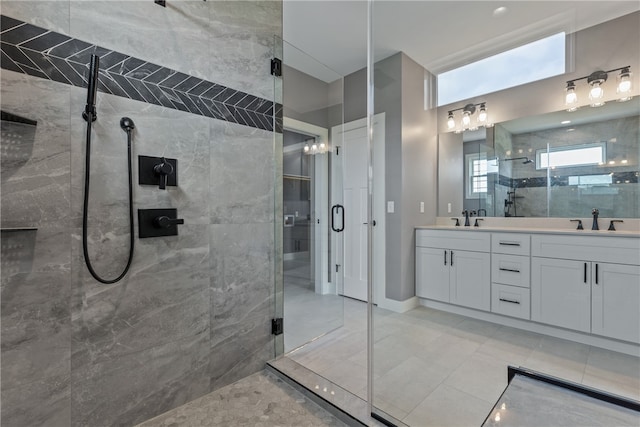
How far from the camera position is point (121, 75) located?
51.9 inches

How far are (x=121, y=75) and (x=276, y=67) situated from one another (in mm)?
990

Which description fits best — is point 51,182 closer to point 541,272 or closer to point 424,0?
point 424,0

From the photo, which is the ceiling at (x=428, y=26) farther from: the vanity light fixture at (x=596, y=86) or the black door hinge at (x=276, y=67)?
the vanity light fixture at (x=596, y=86)

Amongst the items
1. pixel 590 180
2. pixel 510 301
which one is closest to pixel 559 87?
pixel 590 180

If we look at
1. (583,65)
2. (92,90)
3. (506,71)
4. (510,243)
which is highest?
(506,71)

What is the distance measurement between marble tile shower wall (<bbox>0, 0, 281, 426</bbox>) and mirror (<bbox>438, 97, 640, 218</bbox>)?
90.2 inches

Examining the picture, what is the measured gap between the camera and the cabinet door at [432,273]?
2.96 meters

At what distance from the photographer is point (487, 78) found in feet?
9.69

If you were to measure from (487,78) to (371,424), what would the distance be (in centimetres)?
328

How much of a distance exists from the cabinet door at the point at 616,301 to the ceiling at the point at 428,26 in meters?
2.01

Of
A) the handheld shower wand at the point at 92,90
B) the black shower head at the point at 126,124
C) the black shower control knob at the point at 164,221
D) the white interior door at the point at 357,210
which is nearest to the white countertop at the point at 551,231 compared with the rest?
the white interior door at the point at 357,210

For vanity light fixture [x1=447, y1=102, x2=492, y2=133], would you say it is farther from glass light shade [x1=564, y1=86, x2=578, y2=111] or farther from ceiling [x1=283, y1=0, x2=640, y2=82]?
glass light shade [x1=564, y1=86, x2=578, y2=111]

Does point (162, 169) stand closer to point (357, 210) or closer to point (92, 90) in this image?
point (92, 90)

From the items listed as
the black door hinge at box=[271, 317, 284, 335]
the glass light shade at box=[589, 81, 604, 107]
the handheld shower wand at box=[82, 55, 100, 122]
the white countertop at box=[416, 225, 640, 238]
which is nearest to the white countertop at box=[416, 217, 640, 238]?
the white countertop at box=[416, 225, 640, 238]
